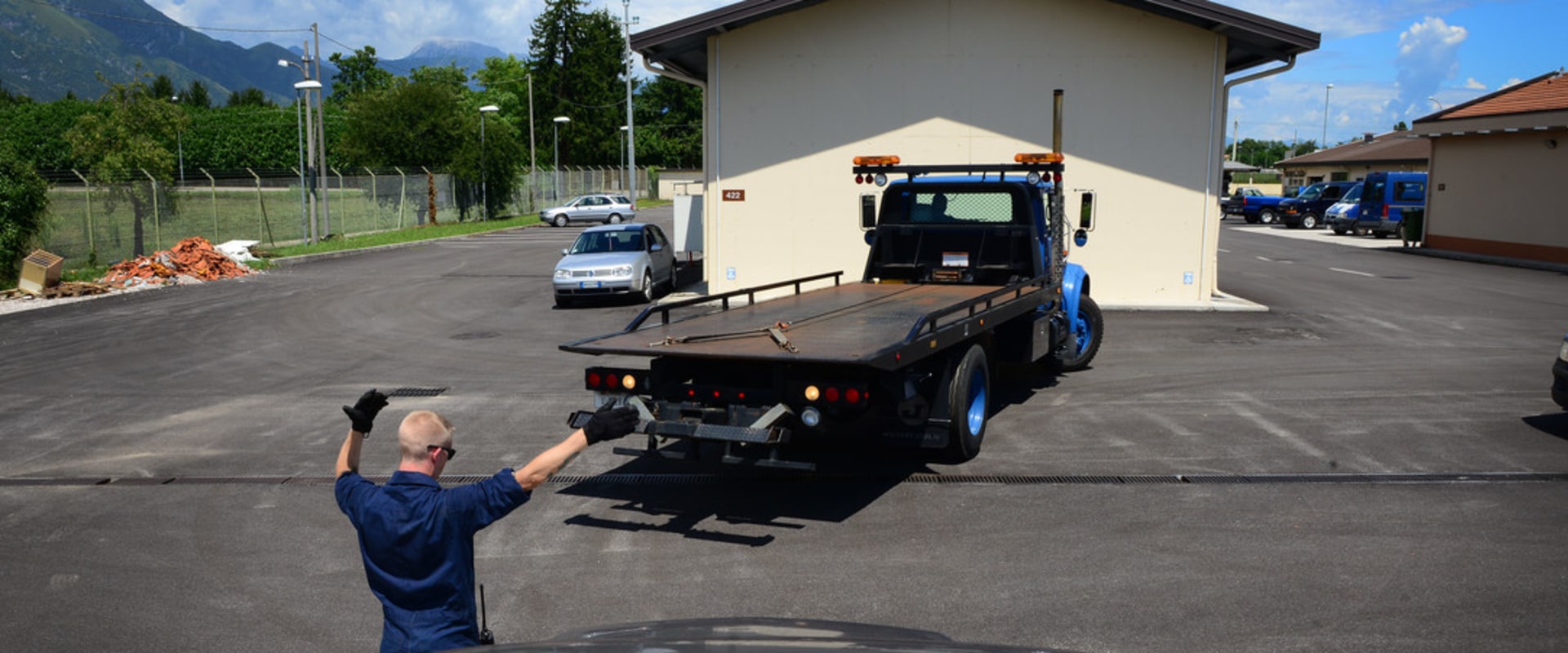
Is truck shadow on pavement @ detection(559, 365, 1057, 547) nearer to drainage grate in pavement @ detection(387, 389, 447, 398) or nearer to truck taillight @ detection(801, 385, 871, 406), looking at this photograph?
truck taillight @ detection(801, 385, 871, 406)

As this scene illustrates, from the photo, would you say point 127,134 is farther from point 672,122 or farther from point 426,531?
point 672,122

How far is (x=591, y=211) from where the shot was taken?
51.4 m

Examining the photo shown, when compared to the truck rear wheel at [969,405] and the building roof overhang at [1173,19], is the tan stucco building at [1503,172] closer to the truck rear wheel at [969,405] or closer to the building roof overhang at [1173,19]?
the building roof overhang at [1173,19]

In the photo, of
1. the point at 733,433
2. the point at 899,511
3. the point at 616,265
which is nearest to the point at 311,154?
the point at 616,265

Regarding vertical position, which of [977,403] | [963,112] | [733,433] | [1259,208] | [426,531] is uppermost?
[963,112]

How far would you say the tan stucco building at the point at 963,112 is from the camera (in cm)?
1980

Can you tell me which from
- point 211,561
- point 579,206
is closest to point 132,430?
point 211,561

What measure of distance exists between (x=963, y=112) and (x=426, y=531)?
1751 centimetres

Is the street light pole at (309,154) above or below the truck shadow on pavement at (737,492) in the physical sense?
above

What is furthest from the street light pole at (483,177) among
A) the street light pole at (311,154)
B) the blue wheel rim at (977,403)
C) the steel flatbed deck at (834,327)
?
the blue wheel rim at (977,403)

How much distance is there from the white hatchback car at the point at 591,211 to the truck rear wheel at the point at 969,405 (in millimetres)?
41986

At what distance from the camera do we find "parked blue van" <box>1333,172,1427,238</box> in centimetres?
4025

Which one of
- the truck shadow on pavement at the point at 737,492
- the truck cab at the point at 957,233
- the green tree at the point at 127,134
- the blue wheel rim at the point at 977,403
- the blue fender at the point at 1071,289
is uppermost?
the green tree at the point at 127,134

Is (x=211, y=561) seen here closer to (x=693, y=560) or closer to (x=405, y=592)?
(x=693, y=560)
